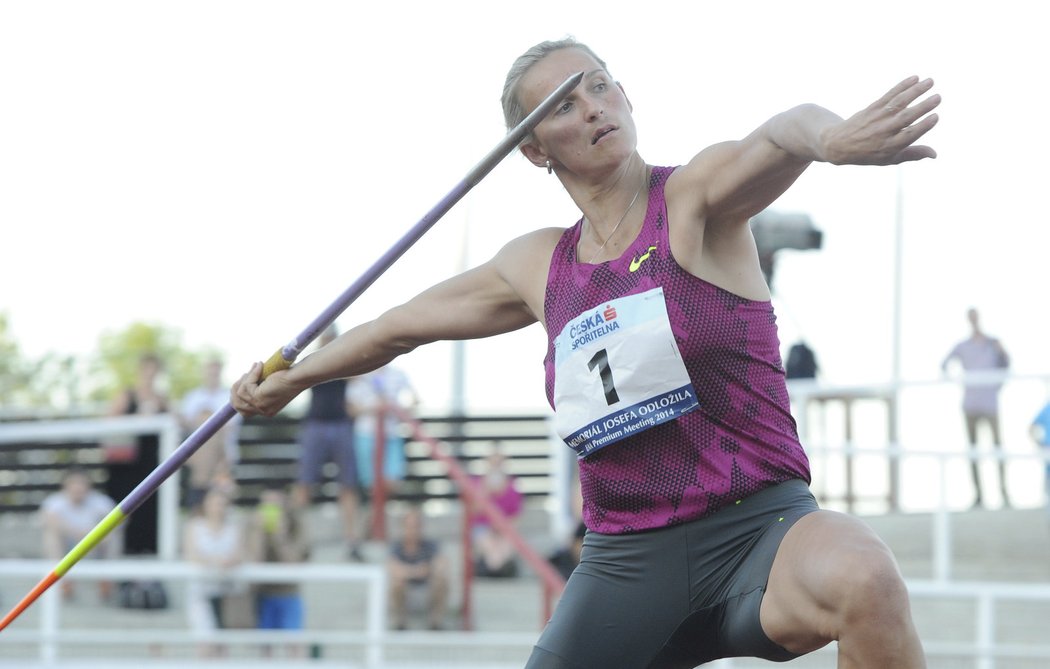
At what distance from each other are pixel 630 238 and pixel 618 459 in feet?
1.68

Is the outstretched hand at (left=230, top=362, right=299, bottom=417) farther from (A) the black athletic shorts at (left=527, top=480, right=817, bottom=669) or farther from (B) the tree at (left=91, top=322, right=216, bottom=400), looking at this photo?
(B) the tree at (left=91, top=322, right=216, bottom=400)

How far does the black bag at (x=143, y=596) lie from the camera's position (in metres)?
10.1

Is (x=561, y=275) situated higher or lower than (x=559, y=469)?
higher

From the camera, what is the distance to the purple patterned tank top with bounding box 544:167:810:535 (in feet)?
10.9

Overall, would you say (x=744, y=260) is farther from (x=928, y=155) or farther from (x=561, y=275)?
(x=928, y=155)

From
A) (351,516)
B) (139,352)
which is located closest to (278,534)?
(351,516)

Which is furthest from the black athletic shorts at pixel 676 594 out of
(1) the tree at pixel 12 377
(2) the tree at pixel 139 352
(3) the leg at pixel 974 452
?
(2) the tree at pixel 139 352

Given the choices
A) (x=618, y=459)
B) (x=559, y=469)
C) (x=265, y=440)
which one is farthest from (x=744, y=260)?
(x=265, y=440)

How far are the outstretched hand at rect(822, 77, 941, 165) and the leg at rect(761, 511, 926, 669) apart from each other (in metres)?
0.78

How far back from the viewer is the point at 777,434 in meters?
3.42

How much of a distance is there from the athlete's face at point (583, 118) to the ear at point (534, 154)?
47 millimetres

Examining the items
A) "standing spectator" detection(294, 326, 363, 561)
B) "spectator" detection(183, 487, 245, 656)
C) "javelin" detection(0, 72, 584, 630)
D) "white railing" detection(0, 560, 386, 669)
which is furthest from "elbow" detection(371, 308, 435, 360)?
"standing spectator" detection(294, 326, 363, 561)

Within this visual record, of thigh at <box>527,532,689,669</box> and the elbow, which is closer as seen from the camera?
thigh at <box>527,532,689,669</box>

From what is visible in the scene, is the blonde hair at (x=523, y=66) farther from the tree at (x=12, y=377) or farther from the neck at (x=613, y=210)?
Answer: the tree at (x=12, y=377)
